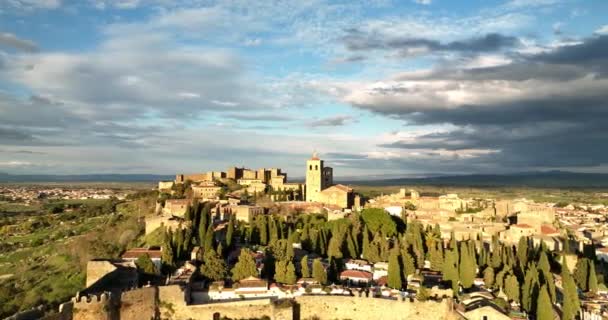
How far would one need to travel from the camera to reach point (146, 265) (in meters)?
27.8

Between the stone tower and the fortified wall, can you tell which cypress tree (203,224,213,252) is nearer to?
the fortified wall

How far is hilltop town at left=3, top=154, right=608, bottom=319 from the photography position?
71.9 ft

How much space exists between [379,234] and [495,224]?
13.3m

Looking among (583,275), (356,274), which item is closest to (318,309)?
(356,274)

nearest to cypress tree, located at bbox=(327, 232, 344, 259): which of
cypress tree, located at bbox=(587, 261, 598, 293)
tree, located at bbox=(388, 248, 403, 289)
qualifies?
tree, located at bbox=(388, 248, 403, 289)

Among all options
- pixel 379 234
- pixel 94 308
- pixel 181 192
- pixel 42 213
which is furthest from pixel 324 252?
pixel 42 213

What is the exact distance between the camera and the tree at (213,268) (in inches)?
1051

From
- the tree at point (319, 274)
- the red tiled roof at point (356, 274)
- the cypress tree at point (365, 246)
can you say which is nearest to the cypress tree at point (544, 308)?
the red tiled roof at point (356, 274)

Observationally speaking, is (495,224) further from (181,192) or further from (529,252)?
(181,192)

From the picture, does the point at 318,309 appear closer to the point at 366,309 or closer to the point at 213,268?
the point at 366,309

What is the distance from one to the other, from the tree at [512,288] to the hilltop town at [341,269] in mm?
52

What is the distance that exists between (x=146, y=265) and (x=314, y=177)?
36.1 meters

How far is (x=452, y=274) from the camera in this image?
29156 millimetres

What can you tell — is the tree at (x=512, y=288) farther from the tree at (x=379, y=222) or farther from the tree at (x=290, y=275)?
the tree at (x=379, y=222)
